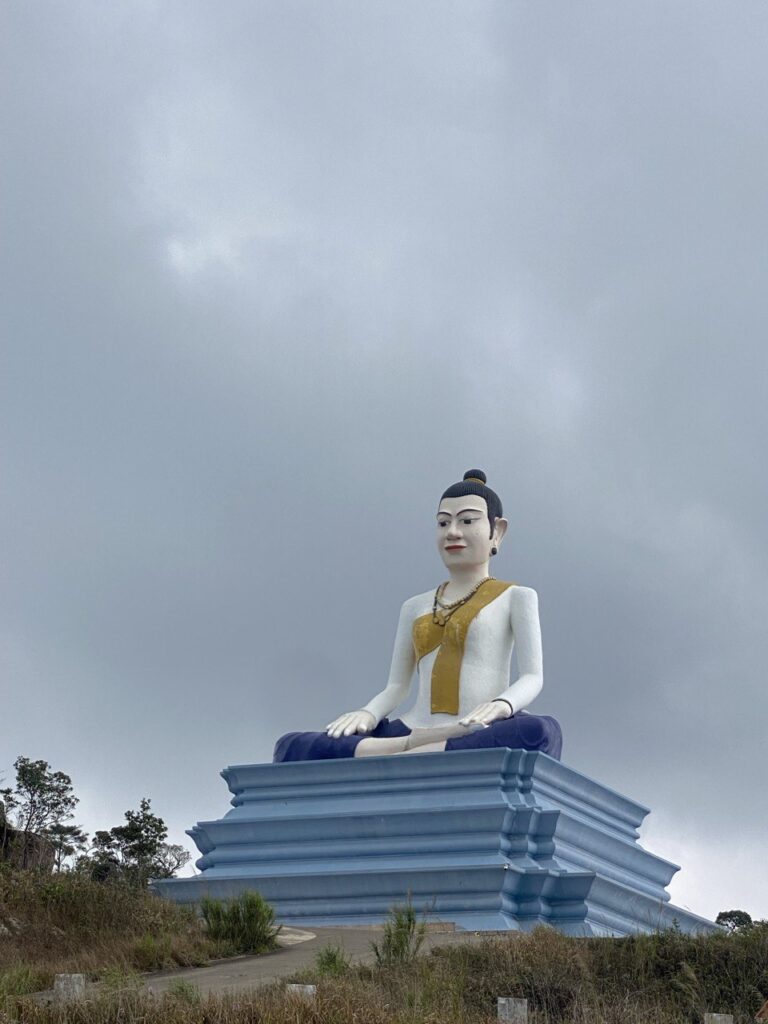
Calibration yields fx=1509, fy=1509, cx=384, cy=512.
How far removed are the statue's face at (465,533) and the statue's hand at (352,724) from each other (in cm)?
213

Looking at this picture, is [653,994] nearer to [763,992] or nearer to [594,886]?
[763,992]

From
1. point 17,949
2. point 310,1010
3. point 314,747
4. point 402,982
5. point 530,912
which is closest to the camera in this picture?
point 310,1010

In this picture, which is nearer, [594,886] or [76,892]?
[76,892]

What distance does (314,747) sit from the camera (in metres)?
17.8

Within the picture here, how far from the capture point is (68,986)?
9.53 metres

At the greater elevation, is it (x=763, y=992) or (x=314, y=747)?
(x=314, y=747)

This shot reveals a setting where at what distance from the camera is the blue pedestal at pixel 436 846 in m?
15.0

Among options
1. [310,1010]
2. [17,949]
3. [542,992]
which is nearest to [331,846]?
[17,949]

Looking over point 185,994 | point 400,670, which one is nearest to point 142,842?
point 400,670

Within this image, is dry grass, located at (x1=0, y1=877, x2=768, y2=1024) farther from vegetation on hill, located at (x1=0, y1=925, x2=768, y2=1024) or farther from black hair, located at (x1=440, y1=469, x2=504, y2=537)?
black hair, located at (x1=440, y1=469, x2=504, y2=537)

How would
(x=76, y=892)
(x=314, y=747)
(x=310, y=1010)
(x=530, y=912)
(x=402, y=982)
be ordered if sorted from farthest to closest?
(x=314, y=747)
(x=530, y=912)
(x=76, y=892)
(x=402, y=982)
(x=310, y=1010)

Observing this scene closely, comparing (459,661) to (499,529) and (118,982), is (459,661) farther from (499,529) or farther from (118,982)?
(118,982)

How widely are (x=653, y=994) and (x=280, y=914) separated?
6.31 metres

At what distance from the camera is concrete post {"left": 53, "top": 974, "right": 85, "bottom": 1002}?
9.11 m
